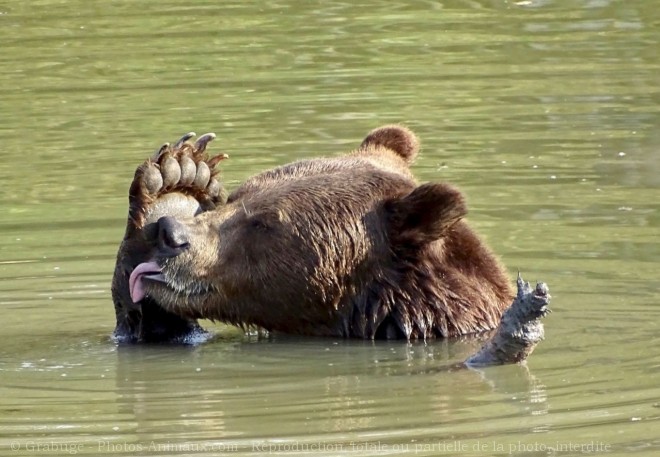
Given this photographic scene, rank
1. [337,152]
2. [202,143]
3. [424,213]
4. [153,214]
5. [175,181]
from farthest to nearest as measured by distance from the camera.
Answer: [337,152]
[202,143]
[175,181]
[153,214]
[424,213]

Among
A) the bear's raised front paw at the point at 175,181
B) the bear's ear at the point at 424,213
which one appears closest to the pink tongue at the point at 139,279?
the bear's raised front paw at the point at 175,181

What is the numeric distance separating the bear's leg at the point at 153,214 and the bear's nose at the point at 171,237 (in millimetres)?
95

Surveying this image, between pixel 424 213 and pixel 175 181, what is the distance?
1.36 m

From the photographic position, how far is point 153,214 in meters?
8.74

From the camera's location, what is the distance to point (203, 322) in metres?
9.50

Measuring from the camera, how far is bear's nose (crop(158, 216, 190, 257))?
8406mm

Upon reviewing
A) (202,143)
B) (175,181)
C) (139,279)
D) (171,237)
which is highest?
(202,143)

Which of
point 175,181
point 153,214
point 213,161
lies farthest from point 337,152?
point 153,214

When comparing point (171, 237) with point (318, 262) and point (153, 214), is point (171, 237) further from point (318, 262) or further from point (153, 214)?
point (318, 262)

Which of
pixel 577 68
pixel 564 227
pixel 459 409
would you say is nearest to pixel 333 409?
pixel 459 409

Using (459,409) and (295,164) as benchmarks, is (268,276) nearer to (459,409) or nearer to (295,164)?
(295,164)

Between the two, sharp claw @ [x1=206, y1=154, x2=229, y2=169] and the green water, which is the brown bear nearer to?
the green water

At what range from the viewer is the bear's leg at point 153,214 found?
8695mm

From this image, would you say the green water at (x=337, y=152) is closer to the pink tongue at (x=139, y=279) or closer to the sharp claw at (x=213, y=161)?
the pink tongue at (x=139, y=279)
